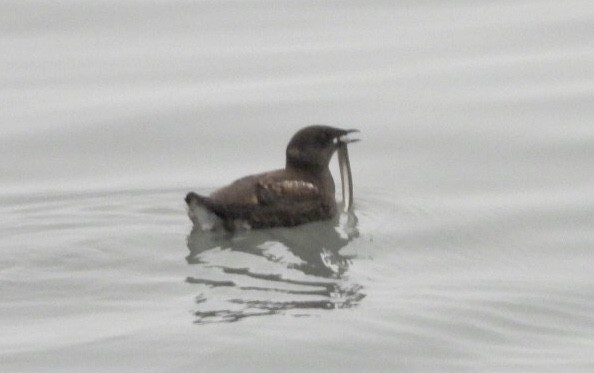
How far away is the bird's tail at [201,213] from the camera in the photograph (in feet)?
35.8

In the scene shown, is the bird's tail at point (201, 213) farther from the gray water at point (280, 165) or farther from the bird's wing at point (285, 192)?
the bird's wing at point (285, 192)

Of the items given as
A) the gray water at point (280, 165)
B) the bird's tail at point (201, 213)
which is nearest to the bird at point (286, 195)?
the bird's tail at point (201, 213)

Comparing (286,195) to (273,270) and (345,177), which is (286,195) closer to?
(345,177)

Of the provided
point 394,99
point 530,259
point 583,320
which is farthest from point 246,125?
point 583,320

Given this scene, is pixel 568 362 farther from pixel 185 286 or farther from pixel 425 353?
pixel 185 286

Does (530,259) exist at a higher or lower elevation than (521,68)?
lower

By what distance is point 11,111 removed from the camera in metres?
14.0

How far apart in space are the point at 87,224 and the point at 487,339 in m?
3.28

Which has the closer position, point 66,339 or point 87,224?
point 66,339

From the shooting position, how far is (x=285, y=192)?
37.6ft

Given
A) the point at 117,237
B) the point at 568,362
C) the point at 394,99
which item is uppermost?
the point at 394,99

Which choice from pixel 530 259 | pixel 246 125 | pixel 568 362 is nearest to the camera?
pixel 568 362

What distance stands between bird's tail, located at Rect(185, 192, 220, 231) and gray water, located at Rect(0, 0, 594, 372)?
10 centimetres

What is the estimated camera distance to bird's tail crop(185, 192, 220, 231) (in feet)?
35.8
